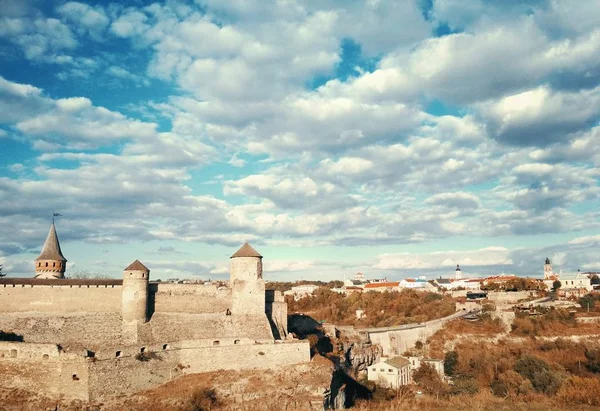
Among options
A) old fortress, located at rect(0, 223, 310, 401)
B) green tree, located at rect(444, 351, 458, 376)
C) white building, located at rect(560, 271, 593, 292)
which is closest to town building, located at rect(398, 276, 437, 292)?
white building, located at rect(560, 271, 593, 292)

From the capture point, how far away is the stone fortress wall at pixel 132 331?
2756cm

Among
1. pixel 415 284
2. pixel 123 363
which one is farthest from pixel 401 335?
pixel 415 284

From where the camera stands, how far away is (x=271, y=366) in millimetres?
33781

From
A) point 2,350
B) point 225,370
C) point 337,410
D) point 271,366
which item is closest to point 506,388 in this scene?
point 337,410

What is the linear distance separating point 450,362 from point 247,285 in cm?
2679

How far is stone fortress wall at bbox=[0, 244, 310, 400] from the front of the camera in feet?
90.4

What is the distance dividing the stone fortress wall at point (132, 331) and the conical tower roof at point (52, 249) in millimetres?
5891

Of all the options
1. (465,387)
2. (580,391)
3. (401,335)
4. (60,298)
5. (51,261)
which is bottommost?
(465,387)

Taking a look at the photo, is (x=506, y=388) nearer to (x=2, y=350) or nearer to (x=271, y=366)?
(x=271, y=366)

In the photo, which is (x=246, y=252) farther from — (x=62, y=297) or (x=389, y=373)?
(x=389, y=373)

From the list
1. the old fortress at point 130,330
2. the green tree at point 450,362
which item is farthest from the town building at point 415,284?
the old fortress at point 130,330

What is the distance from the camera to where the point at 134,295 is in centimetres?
3409

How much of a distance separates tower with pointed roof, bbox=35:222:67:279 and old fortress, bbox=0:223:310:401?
8 centimetres

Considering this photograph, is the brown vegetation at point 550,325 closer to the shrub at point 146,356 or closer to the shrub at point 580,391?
the shrub at point 580,391
